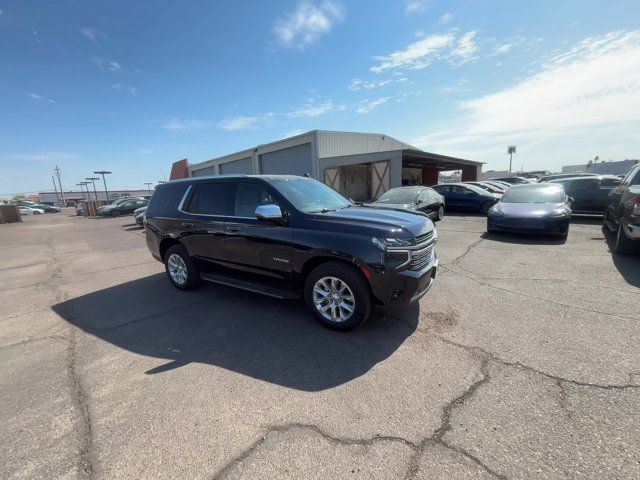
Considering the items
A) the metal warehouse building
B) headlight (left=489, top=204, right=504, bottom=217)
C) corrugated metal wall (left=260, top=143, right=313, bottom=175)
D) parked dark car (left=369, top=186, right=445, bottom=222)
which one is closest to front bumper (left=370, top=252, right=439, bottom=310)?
headlight (left=489, top=204, right=504, bottom=217)

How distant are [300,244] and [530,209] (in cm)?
771

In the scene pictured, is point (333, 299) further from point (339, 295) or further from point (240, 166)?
point (240, 166)

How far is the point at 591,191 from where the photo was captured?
1123 cm

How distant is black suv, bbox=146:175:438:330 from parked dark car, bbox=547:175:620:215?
1099cm

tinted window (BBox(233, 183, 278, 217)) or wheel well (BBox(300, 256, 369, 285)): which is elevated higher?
tinted window (BBox(233, 183, 278, 217))

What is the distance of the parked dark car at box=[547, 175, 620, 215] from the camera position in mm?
10984

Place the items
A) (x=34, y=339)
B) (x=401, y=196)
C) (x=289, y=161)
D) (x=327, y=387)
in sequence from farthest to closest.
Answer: (x=289, y=161), (x=401, y=196), (x=34, y=339), (x=327, y=387)

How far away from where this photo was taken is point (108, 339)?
371cm

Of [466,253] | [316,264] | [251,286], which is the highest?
[316,264]

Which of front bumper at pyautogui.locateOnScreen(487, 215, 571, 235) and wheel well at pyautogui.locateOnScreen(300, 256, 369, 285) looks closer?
wheel well at pyautogui.locateOnScreen(300, 256, 369, 285)

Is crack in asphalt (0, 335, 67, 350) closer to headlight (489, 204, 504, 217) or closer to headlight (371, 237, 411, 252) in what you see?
headlight (371, 237, 411, 252)

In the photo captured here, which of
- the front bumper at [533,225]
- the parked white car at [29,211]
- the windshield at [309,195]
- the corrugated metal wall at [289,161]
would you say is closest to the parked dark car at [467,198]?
the front bumper at [533,225]

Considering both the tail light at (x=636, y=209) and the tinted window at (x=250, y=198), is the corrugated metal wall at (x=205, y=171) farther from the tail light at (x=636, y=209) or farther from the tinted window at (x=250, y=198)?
the tail light at (x=636, y=209)

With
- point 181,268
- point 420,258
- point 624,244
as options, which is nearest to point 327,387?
point 420,258
